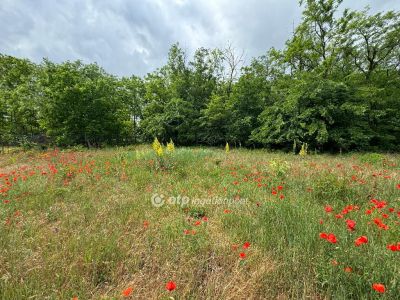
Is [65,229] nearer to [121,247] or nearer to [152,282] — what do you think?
[121,247]

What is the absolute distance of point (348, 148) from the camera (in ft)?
43.4

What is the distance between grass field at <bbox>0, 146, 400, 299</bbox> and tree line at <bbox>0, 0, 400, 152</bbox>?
10184 mm

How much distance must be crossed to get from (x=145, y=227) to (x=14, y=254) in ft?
5.12

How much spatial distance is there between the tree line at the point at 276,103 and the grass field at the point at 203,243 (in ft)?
33.4

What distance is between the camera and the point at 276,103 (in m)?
15.6

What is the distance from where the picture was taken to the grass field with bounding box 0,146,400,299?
6.03 feet

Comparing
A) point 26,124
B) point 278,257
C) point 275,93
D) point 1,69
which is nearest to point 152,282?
point 278,257

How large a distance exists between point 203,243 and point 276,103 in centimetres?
1538

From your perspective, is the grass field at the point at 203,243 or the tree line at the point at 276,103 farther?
the tree line at the point at 276,103

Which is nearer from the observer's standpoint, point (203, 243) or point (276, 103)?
point (203, 243)

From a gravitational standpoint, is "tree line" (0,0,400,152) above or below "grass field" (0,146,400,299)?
above

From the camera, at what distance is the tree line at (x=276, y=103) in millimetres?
13062

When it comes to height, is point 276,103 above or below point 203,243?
above

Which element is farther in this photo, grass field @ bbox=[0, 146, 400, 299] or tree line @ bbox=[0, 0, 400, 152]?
tree line @ bbox=[0, 0, 400, 152]
